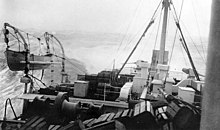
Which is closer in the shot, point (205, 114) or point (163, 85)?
point (205, 114)

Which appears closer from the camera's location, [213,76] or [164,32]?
[213,76]

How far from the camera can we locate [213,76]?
327 cm

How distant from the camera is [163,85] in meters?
12.0

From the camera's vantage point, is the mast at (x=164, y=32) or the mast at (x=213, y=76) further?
the mast at (x=164, y=32)

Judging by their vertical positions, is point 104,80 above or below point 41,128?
above

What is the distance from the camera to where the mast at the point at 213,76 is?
3203mm

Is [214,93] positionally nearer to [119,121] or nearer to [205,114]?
[205,114]

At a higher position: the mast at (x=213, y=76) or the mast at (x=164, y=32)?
the mast at (x=164, y=32)

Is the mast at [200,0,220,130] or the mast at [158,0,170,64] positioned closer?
the mast at [200,0,220,130]

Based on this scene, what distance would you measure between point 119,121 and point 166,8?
14.4 meters

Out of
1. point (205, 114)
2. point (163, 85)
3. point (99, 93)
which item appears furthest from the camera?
point (99, 93)

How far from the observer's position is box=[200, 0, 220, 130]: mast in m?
3.20

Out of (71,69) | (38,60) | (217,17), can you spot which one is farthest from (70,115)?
(71,69)

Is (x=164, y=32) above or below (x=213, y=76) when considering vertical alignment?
above
